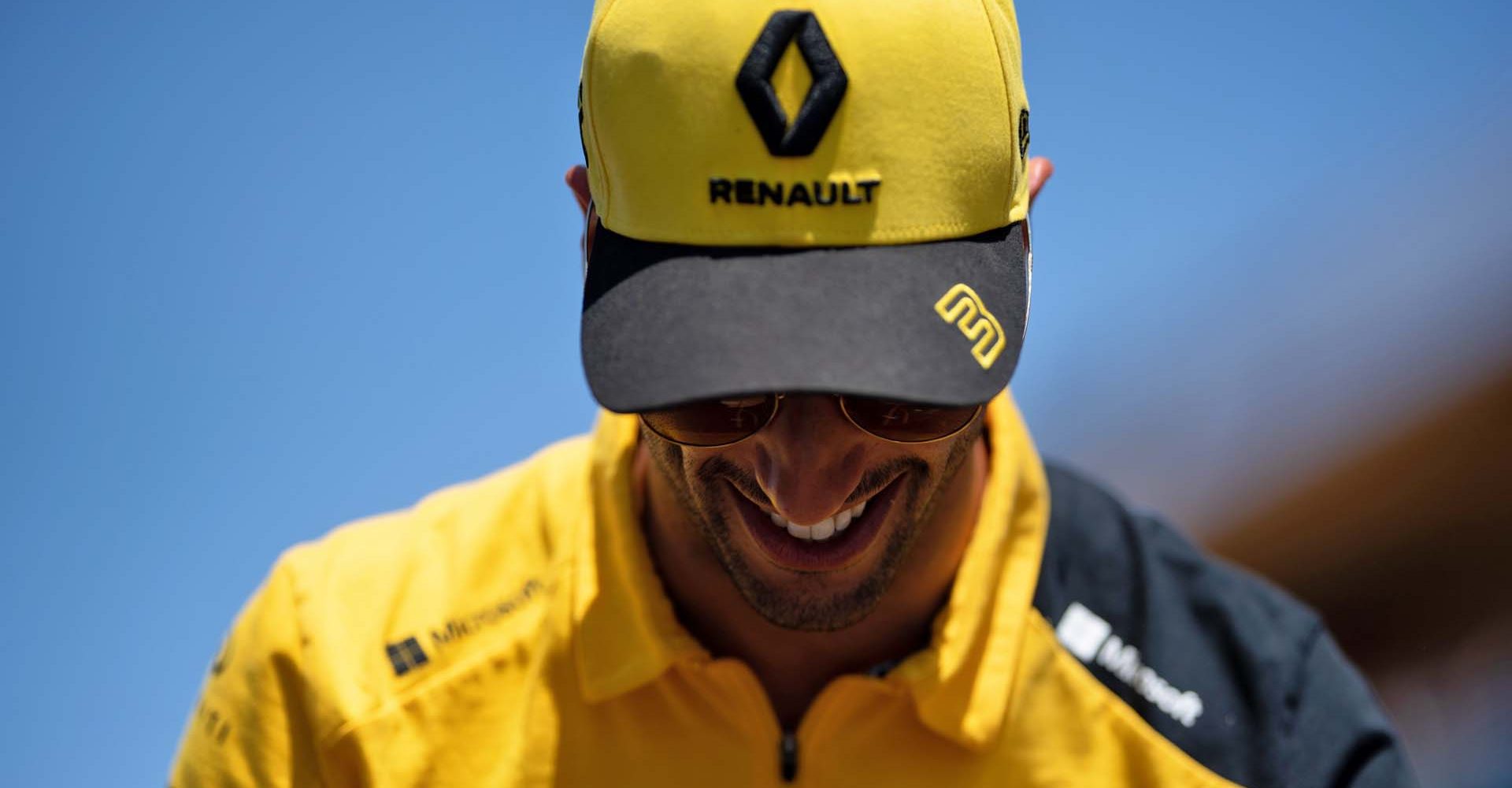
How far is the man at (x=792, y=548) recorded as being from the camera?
2.37 m

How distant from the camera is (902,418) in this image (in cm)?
250

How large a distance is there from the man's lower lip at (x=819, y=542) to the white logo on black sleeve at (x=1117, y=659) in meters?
0.50

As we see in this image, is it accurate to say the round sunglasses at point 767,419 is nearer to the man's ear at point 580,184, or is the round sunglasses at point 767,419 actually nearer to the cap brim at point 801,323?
the cap brim at point 801,323

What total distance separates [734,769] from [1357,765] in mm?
1065

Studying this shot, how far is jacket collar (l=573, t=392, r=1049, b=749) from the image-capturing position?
9.32 feet

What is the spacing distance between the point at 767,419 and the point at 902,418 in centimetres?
20

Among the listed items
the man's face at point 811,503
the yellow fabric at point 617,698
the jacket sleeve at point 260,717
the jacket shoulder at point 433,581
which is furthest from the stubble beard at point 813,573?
the jacket sleeve at point 260,717

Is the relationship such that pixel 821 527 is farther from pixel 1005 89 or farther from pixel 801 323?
pixel 1005 89

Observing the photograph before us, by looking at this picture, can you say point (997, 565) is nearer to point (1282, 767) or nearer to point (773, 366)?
point (1282, 767)

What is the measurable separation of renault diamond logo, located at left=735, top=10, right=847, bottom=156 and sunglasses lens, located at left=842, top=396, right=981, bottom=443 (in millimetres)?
380

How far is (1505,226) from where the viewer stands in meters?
6.44

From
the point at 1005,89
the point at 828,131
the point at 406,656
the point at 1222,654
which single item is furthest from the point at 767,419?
the point at 1222,654

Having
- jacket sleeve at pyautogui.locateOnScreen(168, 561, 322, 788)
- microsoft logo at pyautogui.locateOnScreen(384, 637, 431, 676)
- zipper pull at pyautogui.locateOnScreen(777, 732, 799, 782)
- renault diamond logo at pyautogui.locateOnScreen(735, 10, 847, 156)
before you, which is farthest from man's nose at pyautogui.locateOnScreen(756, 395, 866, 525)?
jacket sleeve at pyautogui.locateOnScreen(168, 561, 322, 788)

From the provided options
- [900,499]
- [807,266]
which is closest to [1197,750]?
[900,499]
